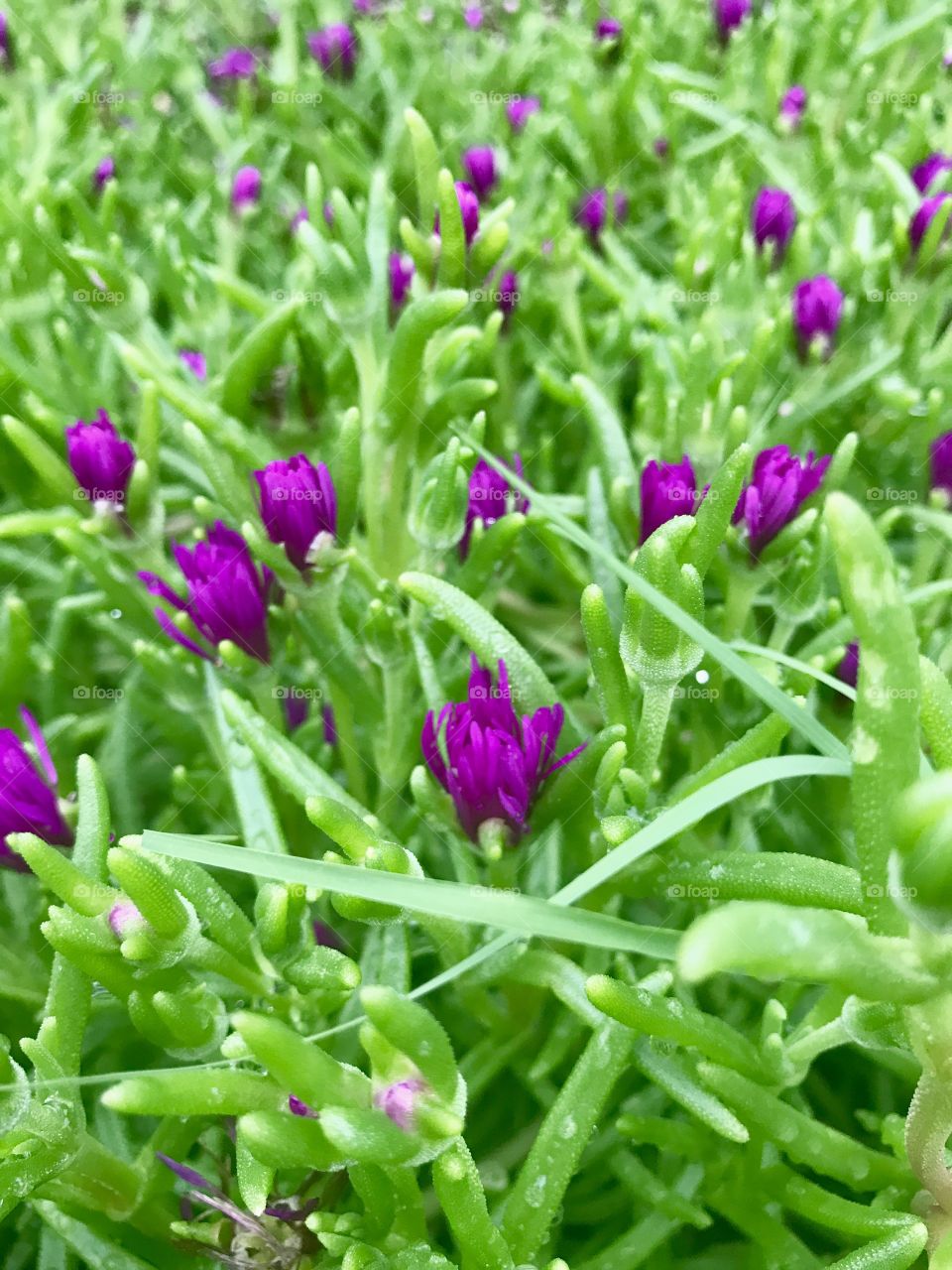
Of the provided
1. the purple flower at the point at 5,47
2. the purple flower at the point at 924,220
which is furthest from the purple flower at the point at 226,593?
the purple flower at the point at 5,47

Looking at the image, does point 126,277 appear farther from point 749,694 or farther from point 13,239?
point 749,694

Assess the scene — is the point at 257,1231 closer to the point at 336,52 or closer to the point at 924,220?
the point at 924,220

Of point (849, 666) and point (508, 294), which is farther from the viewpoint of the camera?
point (508, 294)

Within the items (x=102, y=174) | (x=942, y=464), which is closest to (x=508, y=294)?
(x=942, y=464)

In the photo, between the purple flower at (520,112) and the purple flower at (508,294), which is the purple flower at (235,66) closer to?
the purple flower at (520,112)

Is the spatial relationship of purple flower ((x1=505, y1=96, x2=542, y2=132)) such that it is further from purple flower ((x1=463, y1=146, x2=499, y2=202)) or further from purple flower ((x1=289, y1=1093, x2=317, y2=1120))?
purple flower ((x1=289, y1=1093, x2=317, y2=1120))

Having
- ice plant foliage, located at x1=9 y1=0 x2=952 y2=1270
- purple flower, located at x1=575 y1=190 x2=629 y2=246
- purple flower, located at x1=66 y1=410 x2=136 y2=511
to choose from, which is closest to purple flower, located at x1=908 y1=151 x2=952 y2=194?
ice plant foliage, located at x1=9 y1=0 x2=952 y2=1270
